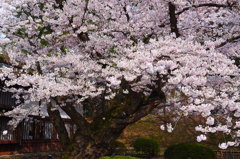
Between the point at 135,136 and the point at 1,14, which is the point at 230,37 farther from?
the point at 135,136

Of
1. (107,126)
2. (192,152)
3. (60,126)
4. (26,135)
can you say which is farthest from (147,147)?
(107,126)

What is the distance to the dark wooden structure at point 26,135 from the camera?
52.5ft

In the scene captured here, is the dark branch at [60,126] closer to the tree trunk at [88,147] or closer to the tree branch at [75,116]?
the tree branch at [75,116]

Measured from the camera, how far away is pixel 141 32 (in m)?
9.84

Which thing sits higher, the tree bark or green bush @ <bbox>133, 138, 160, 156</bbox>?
the tree bark

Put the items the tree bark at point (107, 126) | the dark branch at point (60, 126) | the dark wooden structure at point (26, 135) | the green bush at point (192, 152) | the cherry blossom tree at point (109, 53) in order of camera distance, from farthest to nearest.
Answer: the dark wooden structure at point (26, 135), the green bush at point (192, 152), the dark branch at point (60, 126), the tree bark at point (107, 126), the cherry blossom tree at point (109, 53)

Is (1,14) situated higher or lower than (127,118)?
higher

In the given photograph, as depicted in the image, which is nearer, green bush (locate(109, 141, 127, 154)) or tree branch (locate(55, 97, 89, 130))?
tree branch (locate(55, 97, 89, 130))

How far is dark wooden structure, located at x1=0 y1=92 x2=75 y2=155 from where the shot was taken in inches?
631

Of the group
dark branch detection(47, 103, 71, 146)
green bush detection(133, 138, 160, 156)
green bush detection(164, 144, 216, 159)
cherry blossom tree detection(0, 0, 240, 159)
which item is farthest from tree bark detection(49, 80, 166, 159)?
green bush detection(133, 138, 160, 156)

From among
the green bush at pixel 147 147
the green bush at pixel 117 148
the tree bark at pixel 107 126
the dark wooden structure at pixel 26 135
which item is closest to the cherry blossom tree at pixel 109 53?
the tree bark at pixel 107 126

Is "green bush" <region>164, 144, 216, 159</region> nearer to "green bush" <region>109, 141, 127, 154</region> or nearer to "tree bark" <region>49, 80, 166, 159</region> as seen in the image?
"green bush" <region>109, 141, 127, 154</region>

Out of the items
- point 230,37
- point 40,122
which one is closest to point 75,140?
point 230,37

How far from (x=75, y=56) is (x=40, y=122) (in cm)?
1154
